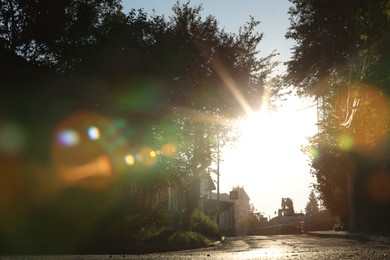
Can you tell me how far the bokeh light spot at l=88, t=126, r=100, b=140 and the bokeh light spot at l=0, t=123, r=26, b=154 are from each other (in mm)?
4169

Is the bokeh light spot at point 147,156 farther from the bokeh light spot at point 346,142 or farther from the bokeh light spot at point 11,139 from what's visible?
the bokeh light spot at point 346,142

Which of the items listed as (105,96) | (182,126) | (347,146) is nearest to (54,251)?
(105,96)

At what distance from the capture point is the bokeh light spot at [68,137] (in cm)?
1920

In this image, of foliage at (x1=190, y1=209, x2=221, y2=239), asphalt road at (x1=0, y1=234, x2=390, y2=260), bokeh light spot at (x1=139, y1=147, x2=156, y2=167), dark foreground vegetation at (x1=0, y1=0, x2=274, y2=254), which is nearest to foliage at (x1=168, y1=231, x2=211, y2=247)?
dark foreground vegetation at (x1=0, y1=0, x2=274, y2=254)

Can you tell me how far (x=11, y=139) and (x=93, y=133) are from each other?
495 cm

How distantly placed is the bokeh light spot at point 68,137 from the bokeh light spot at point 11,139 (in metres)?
1.86

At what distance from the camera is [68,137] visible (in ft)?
64.7

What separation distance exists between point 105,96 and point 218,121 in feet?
26.2

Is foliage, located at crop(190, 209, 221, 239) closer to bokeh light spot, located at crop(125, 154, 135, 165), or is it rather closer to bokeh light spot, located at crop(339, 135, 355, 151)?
bokeh light spot, located at crop(125, 154, 135, 165)

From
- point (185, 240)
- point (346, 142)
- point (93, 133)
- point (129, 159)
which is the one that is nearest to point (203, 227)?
point (129, 159)

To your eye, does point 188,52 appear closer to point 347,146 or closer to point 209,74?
point 209,74

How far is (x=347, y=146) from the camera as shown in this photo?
103ft

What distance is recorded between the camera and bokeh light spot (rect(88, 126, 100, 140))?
21.4m

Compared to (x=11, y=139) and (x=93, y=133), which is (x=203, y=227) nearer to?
(x=93, y=133)
